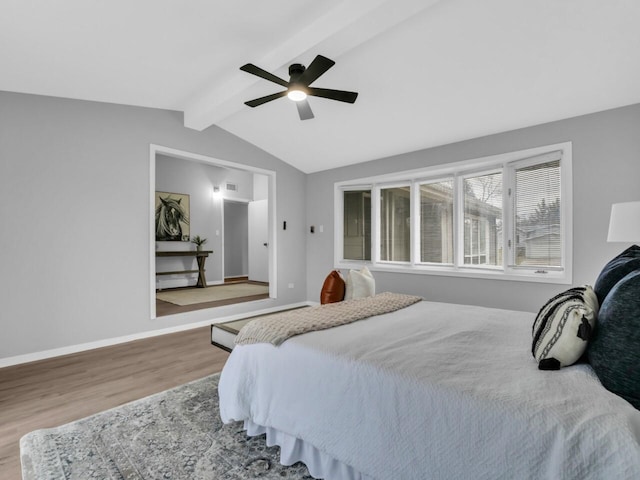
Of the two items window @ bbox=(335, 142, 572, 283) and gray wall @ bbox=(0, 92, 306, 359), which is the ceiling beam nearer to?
gray wall @ bbox=(0, 92, 306, 359)

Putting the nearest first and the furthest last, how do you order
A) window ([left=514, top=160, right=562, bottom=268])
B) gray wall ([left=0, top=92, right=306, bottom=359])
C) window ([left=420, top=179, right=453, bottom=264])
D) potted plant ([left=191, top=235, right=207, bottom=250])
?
gray wall ([left=0, top=92, right=306, bottom=359]) → window ([left=514, top=160, right=562, bottom=268]) → window ([left=420, top=179, right=453, bottom=264]) → potted plant ([left=191, top=235, right=207, bottom=250])

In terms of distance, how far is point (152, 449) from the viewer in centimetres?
179

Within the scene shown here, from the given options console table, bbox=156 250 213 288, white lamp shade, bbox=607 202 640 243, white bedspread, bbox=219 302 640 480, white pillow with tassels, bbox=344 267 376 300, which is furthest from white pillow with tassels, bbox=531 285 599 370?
console table, bbox=156 250 213 288

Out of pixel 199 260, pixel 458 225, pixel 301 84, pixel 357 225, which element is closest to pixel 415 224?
pixel 458 225

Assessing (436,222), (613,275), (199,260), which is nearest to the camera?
(613,275)

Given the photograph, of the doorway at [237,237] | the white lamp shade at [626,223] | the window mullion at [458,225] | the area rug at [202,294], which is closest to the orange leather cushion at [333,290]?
the white lamp shade at [626,223]

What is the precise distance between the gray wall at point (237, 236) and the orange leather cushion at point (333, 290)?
6885 mm

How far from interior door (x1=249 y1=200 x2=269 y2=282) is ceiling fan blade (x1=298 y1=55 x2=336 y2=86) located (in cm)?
585

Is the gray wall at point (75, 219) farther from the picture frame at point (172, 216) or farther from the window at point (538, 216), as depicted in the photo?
the window at point (538, 216)

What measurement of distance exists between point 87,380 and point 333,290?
2.18 m

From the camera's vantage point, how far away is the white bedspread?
0.94 m

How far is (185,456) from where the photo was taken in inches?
68.1

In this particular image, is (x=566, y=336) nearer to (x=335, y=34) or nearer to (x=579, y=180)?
(x=335, y=34)

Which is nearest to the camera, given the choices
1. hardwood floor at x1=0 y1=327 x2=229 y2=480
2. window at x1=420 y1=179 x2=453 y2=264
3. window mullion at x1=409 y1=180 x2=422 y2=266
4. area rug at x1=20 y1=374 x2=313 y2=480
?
area rug at x1=20 y1=374 x2=313 y2=480
